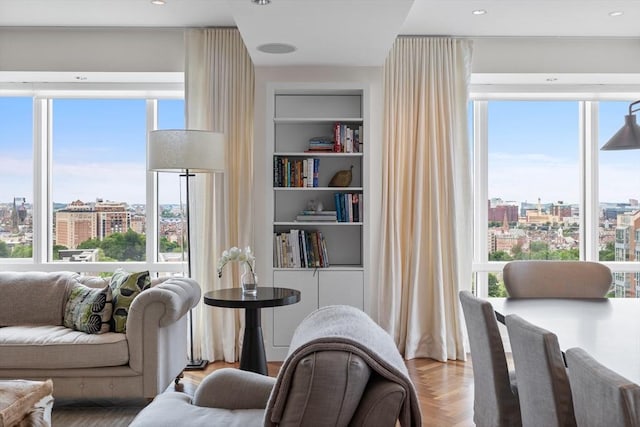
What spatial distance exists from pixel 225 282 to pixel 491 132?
285cm

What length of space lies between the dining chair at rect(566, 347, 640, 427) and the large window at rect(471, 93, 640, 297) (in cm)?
394

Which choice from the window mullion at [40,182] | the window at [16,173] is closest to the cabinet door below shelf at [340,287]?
the window mullion at [40,182]

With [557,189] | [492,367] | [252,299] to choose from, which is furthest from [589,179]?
[492,367]

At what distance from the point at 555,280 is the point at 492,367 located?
1330mm

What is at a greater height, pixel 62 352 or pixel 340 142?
pixel 340 142

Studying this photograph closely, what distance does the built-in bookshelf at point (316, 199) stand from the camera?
182 inches

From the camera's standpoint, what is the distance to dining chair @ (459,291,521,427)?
228 centimetres

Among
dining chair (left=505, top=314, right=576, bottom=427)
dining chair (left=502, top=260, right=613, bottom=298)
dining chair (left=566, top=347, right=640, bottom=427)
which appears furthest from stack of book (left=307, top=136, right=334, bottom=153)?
dining chair (left=566, top=347, right=640, bottom=427)

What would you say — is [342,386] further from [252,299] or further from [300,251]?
[300,251]

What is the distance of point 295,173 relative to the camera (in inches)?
185

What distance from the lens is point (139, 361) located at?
350 cm

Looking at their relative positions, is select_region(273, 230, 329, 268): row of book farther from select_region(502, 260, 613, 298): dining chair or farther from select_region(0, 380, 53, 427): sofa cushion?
select_region(0, 380, 53, 427): sofa cushion

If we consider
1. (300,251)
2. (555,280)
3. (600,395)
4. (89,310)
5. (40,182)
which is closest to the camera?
(600,395)

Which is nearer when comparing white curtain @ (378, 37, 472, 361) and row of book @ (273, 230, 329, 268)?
row of book @ (273, 230, 329, 268)
